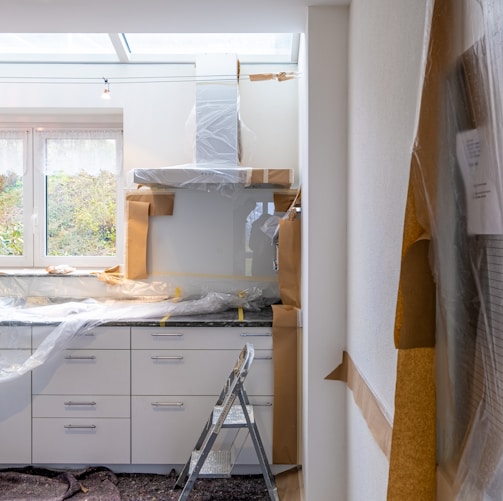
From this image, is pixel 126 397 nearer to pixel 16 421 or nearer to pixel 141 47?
pixel 16 421

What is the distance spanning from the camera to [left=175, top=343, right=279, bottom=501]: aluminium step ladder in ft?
6.00

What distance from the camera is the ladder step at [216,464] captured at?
1.89m

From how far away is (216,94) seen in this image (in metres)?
2.55

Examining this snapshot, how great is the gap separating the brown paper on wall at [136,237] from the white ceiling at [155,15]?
107 centimetres

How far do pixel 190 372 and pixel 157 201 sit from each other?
44.1 inches

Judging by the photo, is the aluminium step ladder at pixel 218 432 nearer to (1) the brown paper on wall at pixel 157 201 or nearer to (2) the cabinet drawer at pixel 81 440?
(2) the cabinet drawer at pixel 81 440

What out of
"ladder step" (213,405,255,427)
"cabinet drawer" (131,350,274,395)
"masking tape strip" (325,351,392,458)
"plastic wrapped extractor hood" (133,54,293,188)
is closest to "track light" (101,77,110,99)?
"plastic wrapped extractor hood" (133,54,293,188)

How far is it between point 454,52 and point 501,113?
0.18 m

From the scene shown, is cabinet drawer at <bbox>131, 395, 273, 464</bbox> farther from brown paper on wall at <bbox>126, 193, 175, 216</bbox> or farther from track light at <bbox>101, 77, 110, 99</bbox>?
track light at <bbox>101, 77, 110, 99</bbox>

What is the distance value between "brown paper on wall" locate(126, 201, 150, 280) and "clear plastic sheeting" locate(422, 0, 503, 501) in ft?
7.29

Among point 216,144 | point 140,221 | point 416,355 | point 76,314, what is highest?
point 216,144

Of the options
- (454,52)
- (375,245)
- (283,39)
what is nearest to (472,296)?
(454,52)

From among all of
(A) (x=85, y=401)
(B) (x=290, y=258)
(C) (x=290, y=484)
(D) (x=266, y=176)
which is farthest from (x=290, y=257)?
(A) (x=85, y=401)

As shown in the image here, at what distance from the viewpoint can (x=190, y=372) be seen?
2203 millimetres
